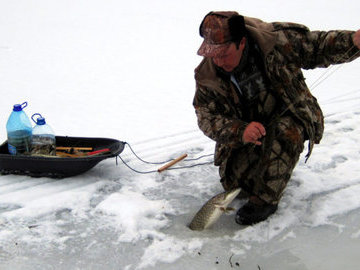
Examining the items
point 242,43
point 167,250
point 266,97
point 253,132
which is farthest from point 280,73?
point 167,250

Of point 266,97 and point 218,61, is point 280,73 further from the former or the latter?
point 218,61

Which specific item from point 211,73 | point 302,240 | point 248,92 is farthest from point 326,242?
point 211,73

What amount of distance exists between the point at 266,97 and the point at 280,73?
165mm

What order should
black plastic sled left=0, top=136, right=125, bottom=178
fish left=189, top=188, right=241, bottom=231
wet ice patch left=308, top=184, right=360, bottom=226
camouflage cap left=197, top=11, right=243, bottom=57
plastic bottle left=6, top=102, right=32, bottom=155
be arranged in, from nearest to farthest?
1. camouflage cap left=197, top=11, right=243, bottom=57
2. fish left=189, top=188, right=241, bottom=231
3. wet ice patch left=308, top=184, right=360, bottom=226
4. black plastic sled left=0, top=136, right=125, bottom=178
5. plastic bottle left=6, top=102, right=32, bottom=155

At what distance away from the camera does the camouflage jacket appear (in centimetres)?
216

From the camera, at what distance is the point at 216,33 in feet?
6.51

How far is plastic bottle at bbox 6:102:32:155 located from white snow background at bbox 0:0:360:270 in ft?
0.76

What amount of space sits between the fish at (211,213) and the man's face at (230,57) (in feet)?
2.49

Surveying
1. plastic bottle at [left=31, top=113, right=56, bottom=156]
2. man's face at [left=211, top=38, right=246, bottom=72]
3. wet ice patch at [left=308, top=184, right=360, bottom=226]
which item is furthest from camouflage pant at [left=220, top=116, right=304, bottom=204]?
plastic bottle at [left=31, top=113, right=56, bottom=156]

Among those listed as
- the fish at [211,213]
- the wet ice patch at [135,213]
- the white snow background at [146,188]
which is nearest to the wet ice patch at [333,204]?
the white snow background at [146,188]

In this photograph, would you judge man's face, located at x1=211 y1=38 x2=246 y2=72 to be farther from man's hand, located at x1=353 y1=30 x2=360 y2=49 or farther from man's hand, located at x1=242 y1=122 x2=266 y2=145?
man's hand, located at x1=353 y1=30 x2=360 y2=49

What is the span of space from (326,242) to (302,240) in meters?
0.13

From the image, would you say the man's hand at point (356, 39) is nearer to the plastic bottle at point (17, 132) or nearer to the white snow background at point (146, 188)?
the white snow background at point (146, 188)

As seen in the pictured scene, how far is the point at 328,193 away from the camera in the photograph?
8.50 feet
